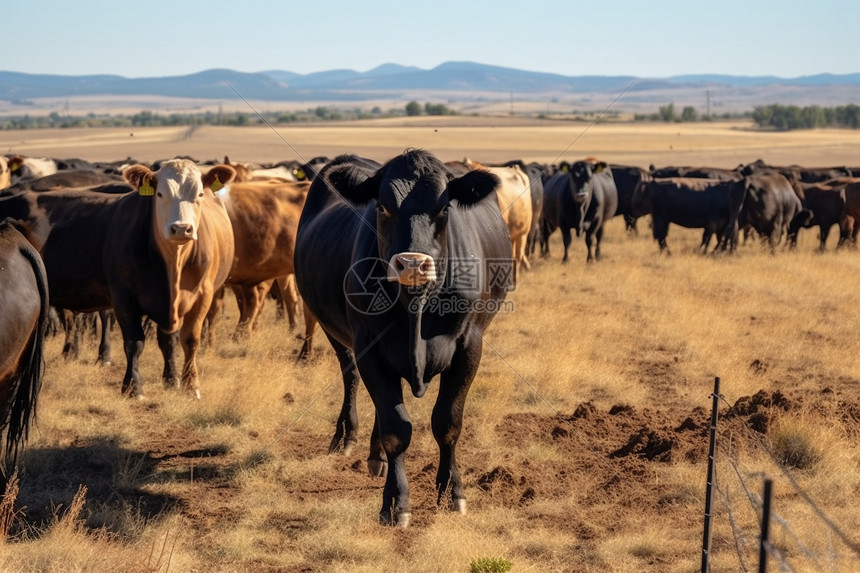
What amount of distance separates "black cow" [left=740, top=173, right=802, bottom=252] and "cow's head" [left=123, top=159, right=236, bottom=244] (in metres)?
16.2

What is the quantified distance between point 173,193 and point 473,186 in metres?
3.38

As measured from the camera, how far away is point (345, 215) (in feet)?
22.7

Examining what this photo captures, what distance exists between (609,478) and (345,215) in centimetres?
252

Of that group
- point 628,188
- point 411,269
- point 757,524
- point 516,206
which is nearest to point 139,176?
point 411,269

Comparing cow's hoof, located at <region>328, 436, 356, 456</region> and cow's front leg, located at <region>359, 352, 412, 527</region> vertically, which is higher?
cow's front leg, located at <region>359, 352, 412, 527</region>

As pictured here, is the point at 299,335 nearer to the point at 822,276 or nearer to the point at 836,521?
the point at 836,521

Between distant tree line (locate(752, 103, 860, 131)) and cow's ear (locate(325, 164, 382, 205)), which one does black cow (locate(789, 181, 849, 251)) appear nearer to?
cow's ear (locate(325, 164, 382, 205))

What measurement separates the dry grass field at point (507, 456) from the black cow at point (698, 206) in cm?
810

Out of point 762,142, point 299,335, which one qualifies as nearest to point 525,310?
point 299,335

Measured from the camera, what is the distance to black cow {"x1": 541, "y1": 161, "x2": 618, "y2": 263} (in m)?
20.1

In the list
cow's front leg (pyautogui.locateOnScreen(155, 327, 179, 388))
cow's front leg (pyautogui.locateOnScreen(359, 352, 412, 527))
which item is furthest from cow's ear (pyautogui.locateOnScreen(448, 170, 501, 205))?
cow's front leg (pyautogui.locateOnScreen(155, 327, 179, 388))

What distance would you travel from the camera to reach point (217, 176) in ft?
29.2

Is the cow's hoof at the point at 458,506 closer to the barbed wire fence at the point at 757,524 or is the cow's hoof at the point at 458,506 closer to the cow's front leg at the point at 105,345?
the barbed wire fence at the point at 757,524

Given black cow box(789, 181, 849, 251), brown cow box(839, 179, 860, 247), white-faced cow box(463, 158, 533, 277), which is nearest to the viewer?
white-faced cow box(463, 158, 533, 277)
